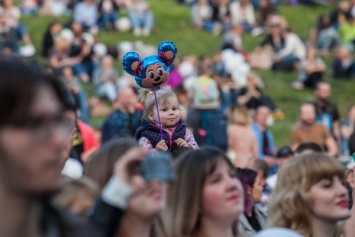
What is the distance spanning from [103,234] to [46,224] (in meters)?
0.38

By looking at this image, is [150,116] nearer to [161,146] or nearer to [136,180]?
[161,146]

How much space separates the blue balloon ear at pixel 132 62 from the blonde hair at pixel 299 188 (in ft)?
7.41

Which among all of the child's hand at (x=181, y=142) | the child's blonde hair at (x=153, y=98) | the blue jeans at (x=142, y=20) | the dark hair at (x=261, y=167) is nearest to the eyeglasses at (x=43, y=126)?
the child's hand at (x=181, y=142)

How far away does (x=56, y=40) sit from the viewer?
24.4 m

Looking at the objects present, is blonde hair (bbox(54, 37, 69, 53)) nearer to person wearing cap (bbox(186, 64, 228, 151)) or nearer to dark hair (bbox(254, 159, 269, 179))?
person wearing cap (bbox(186, 64, 228, 151))

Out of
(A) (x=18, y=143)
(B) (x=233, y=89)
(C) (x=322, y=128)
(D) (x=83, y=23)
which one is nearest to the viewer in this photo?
(A) (x=18, y=143)

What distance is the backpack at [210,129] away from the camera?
13273 millimetres

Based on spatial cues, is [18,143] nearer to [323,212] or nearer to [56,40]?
[323,212]

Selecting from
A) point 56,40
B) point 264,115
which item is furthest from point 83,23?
point 264,115

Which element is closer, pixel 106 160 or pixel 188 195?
pixel 106 160

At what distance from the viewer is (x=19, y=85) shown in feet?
10.8

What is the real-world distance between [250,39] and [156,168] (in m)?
24.4

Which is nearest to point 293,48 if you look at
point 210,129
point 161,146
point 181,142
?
point 210,129

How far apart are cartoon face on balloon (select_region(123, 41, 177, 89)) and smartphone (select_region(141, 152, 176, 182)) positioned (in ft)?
11.7
